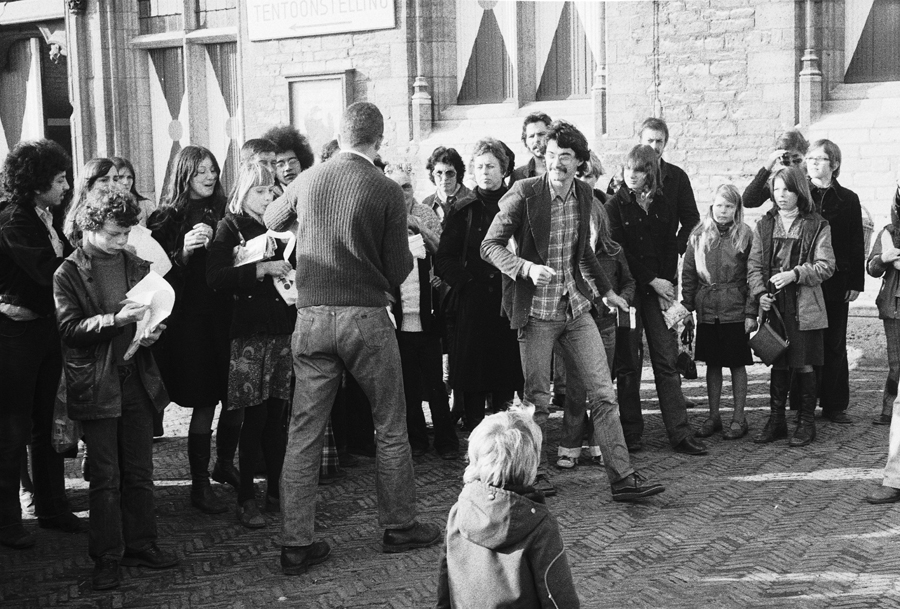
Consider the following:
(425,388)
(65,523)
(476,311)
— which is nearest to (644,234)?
(476,311)

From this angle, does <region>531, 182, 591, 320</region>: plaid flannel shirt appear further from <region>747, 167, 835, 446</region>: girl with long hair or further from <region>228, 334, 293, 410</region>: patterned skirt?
<region>747, 167, 835, 446</region>: girl with long hair

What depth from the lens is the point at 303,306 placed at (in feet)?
18.4

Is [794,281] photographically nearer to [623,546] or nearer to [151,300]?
[623,546]

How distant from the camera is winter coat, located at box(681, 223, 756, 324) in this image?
26.1ft

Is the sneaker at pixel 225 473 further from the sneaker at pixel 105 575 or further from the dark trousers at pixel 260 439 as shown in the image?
the sneaker at pixel 105 575

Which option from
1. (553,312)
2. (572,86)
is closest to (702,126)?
(572,86)

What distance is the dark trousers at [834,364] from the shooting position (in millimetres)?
8375

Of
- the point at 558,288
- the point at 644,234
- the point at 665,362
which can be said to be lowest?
the point at 665,362

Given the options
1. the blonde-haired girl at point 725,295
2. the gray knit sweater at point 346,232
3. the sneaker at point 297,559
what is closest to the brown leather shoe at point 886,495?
the blonde-haired girl at point 725,295

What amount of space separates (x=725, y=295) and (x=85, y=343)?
4321 millimetres

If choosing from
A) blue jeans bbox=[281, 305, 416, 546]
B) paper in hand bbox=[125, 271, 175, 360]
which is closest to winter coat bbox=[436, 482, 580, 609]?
blue jeans bbox=[281, 305, 416, 546]

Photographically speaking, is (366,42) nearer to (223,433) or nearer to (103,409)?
(223,433)

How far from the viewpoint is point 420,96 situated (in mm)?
14414

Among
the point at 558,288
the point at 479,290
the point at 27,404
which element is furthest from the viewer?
the point at 479,290
